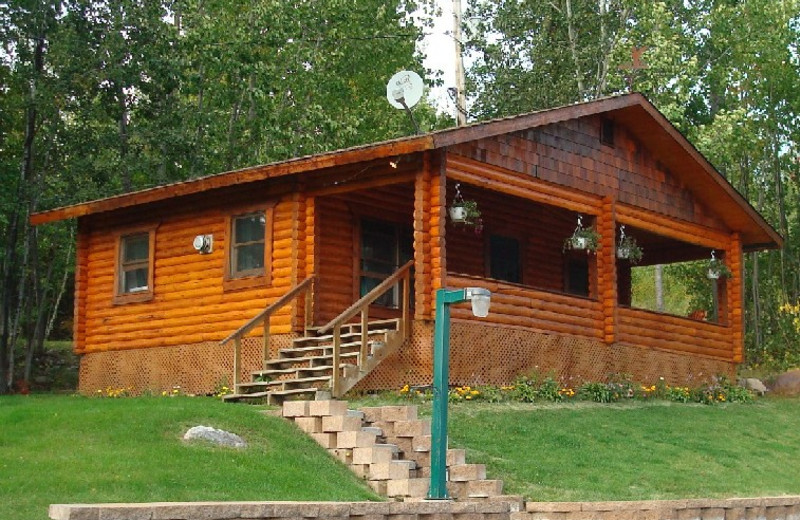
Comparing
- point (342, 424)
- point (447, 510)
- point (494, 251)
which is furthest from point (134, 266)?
point (447, 510)

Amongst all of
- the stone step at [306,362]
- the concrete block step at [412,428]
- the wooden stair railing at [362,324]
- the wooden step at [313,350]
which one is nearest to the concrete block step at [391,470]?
the concrete block step at [412,428]

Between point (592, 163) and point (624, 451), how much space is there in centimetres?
685

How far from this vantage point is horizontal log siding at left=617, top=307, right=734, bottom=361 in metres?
20.3

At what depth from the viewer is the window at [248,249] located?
738 inches

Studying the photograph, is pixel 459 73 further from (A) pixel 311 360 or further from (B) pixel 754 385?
(A) pixel 311 360

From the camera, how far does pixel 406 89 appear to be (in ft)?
60.7

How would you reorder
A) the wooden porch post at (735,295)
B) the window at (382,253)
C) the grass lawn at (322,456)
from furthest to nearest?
the wooden porch post at (735,295) → the window at (382,253) → the grass lawn at (322,456)

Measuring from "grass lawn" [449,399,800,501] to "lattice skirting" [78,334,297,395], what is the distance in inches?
174

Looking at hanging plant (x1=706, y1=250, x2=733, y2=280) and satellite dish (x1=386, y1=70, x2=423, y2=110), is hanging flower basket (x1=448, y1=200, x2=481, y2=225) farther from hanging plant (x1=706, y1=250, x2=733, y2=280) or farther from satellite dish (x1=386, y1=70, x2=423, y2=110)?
hanging plant (x1=706, y1=250, x2=733, y2=280)

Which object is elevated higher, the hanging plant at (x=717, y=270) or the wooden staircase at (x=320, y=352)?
the hanging plant at (x=717, y=270)

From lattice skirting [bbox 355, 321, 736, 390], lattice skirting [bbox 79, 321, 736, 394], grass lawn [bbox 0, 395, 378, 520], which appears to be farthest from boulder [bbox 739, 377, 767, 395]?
grass lawn [bbox 0, 395, 378, 520]

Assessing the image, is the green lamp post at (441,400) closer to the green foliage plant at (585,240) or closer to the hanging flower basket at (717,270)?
the green foliage plant at (585,240)

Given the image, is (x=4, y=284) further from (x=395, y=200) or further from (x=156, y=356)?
(x=395, y=200)

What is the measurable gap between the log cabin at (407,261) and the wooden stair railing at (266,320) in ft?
0.12
